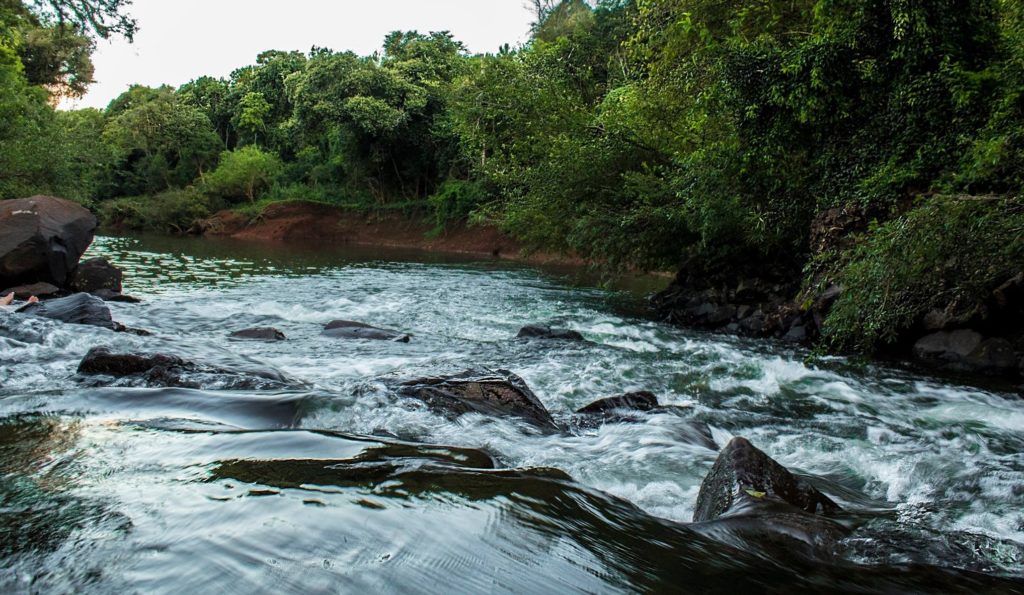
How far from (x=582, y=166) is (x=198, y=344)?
33.7 ft

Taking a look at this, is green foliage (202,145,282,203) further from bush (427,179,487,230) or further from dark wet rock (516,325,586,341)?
dark wet rock (516,325,586,341)

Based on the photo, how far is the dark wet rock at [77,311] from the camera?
1088cm

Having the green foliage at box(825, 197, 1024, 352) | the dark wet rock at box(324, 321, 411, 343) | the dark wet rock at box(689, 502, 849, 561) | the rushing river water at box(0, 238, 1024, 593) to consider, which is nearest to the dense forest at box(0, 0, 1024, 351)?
the green foliage at box(825, 197, 1024, 352)

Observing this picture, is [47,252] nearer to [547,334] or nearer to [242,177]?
[547,334]

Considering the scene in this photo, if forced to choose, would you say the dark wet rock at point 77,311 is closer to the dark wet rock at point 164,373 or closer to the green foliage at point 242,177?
the dark wet rock at point 164,373

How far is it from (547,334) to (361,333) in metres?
3.19

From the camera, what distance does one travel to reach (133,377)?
6809 millimetres

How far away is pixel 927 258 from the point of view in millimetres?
7480

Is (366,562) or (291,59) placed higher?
(291,59)

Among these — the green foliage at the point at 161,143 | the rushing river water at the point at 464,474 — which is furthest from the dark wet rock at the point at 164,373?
the green foliage at the point at 161,143

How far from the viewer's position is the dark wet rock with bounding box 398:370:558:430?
6.29 metres

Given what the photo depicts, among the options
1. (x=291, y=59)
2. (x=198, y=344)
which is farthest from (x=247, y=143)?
(x=198, y=344)

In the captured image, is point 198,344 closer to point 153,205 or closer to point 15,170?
point 15,170

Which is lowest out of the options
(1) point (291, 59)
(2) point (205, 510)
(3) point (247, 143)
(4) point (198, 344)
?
(4) point (198, 344)
